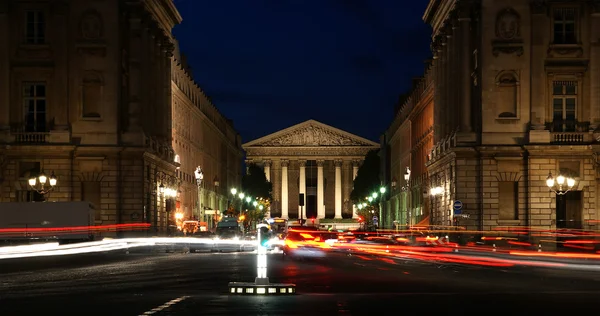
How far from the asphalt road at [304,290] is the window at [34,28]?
34.2m

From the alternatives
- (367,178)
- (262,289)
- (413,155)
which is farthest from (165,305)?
(367,178)

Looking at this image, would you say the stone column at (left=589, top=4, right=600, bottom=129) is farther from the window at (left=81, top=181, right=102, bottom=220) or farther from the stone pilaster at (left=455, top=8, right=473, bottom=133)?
the window at (left=81, top=181, right=102, bottom=220)

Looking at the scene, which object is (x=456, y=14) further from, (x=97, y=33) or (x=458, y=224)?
(x=97, y=33)

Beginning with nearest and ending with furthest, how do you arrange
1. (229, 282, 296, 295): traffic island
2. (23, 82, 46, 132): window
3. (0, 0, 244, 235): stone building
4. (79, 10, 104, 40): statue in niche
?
(229, 282, 296, 295): traffic island
(0, 0, 244, 235): stone building
(23, 82, 46, 132): window
(79, 10, 104, 40): statue in niche

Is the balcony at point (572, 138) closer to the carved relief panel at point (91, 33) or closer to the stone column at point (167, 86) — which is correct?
the carved relief panel at point (91, 33)

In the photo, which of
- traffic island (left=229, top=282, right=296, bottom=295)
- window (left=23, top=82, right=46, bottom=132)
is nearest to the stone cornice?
window (left=23, top=82, right=46, bottom=132)

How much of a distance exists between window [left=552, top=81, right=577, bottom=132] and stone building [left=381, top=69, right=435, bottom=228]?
643 inches

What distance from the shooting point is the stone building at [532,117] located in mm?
65375

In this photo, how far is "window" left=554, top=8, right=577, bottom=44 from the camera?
217 feet

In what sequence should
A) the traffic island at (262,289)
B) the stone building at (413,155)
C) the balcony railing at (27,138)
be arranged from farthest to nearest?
the stone building at (413,155), the balcony railing at (27,138), the traffic island at (262,289)

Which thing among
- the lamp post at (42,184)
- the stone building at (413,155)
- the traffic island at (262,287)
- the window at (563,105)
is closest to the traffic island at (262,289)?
the traffic island at (262,287)

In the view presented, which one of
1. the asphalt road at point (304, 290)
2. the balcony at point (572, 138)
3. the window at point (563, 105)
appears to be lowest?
the asphalt road at point (304, 290)

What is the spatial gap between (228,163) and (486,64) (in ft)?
337

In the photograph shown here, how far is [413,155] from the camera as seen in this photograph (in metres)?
117
